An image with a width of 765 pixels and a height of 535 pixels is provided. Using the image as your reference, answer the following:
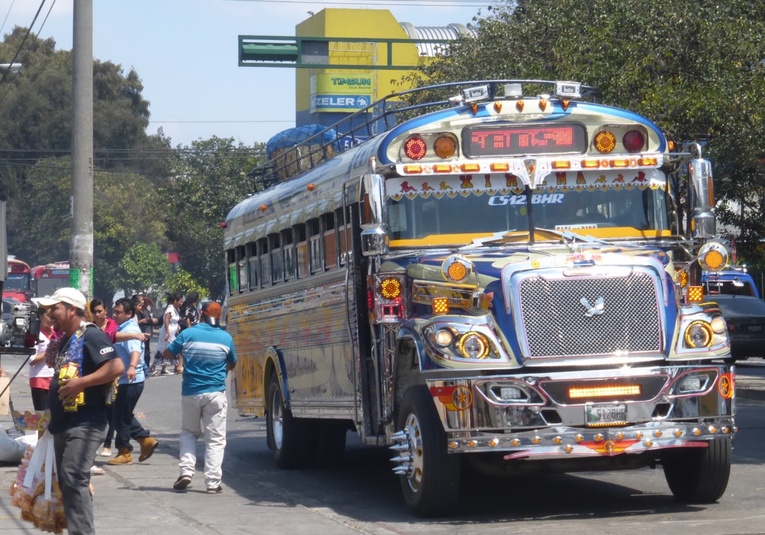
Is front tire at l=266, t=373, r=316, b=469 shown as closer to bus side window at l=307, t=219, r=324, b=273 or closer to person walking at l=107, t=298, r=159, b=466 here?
person walking at l=107, t=298, r=159, b=466

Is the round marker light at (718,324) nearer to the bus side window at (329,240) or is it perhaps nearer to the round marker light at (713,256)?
the round marker light at (713,256)

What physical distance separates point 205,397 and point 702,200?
15.3 feet

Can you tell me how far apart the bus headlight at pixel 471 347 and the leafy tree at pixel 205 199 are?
4950cm

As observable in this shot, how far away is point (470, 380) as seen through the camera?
30.0 feet

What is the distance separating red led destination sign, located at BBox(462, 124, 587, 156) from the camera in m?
10.4

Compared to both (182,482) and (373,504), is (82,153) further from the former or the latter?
(373,504)

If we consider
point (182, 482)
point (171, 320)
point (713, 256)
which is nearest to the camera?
point (713, 256)

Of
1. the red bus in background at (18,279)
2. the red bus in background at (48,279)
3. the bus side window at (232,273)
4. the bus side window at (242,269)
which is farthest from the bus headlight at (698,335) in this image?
the red bus in background at (48,279)

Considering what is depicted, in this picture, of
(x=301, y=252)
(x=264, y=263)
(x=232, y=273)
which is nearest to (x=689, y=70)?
(x=232, y=273)

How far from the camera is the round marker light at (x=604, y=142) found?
1055 cm

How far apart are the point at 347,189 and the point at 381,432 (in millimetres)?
2010

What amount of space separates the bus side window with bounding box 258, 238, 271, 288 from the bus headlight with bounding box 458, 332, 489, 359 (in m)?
5.43

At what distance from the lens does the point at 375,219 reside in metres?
9.79

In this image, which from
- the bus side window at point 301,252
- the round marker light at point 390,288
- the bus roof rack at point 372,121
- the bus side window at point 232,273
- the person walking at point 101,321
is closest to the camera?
the round marker light at point 390,288
